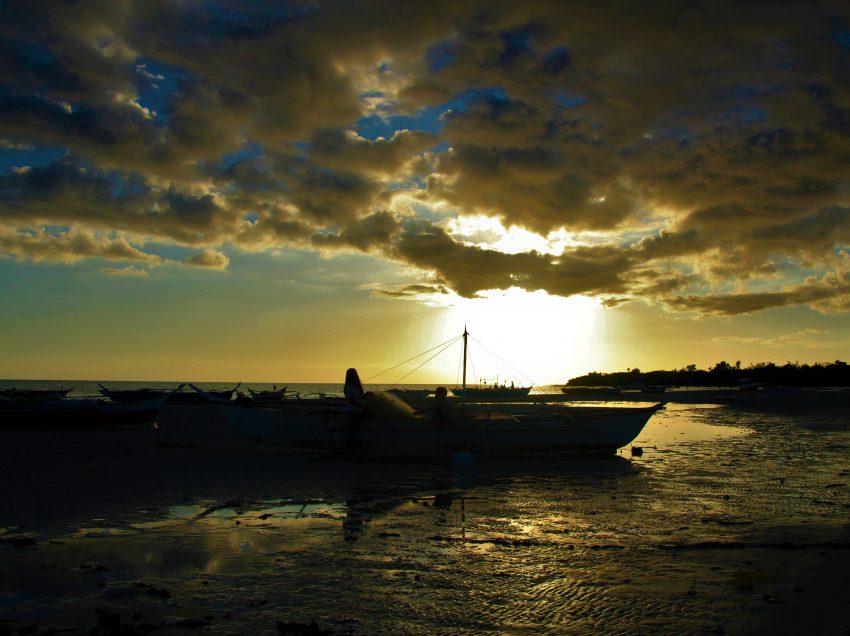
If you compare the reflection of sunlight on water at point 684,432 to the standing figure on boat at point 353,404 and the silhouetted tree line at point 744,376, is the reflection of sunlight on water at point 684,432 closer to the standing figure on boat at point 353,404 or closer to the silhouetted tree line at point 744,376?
the standing figure on boat at point 353,404

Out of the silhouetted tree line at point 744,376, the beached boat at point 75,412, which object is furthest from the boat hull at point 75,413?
the silhouetted tree line at point 744,376

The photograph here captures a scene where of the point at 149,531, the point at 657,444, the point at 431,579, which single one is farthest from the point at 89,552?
the point at 657,444

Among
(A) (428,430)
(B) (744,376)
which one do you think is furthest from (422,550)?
(B) (744,376)

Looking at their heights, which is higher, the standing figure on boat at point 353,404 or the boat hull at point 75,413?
the standing figure on boat at point 353,404

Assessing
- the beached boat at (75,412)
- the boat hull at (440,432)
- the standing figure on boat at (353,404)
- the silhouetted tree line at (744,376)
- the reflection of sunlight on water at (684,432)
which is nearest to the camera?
the standing figure on boat at (353,404)

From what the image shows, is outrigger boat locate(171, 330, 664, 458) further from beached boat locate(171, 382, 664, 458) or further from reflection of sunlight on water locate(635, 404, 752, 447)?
reflection of sunlight on water locate(635, 404, 752, 447)

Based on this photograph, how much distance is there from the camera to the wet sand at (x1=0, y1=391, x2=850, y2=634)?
6379 mm

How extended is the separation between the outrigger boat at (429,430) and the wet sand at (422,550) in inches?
79.9

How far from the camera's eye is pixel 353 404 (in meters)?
19.4

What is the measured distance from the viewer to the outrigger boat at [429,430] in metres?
19.5

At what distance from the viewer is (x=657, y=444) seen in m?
25.9

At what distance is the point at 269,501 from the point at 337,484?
2549mm

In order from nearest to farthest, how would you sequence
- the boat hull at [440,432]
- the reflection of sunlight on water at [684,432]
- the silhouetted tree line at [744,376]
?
the boat hull at [440,432], the reflection of sunlight on water at [684,432], the silhouetted tree line at [744,376]

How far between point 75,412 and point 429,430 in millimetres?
22973
